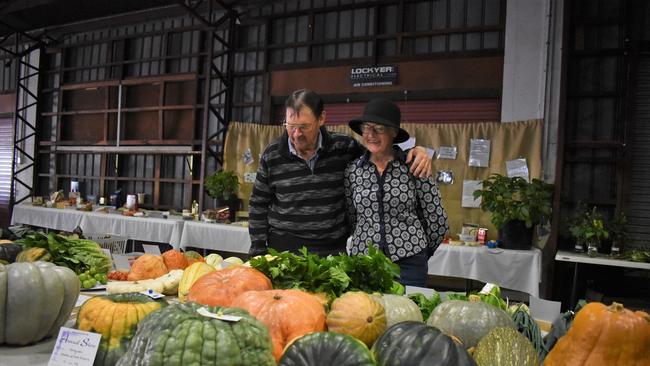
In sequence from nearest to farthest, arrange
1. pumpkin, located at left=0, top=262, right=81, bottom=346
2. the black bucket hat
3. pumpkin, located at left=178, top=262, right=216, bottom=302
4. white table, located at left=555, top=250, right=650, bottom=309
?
pumpkin, located at left=0, top=262, right=81, bottom=346, pumpkin, located at left=178, top=262, right=216, bottom=302, the black bucket hat, white table, located at left=555, top=250, right=650, bottom=309

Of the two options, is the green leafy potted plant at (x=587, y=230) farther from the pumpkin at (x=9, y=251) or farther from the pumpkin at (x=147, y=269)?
the pumpkin at (x=9, y=251)

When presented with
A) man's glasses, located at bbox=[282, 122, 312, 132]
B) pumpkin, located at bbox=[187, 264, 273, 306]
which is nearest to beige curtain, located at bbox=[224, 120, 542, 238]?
man's glasses, located at bbox=[282, 122, 312, 132]

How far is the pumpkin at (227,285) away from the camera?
1.53m

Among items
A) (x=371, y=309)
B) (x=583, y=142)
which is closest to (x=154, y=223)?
(x=583, y=142)

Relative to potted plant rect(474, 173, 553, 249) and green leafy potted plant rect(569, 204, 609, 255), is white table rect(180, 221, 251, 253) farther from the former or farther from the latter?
green leafy potted plant rect(569, 204, 609, 255)

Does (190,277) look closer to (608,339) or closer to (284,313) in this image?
(284,313)

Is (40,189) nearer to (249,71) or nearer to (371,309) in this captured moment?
(249,71)

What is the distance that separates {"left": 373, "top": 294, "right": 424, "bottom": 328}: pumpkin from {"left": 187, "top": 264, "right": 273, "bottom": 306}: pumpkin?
0.37 m

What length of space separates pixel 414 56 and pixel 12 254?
6.11m

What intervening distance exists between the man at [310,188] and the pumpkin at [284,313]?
125cm

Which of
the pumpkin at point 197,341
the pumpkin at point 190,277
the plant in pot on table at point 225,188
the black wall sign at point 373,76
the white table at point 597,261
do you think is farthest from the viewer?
the plant in pot on table at point 225,188

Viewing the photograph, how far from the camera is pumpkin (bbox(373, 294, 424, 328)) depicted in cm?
142

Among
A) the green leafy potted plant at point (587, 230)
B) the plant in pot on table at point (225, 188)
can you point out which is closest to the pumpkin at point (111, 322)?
the green leafy potted plant at point (587, 230)

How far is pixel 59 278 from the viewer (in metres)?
1.63
